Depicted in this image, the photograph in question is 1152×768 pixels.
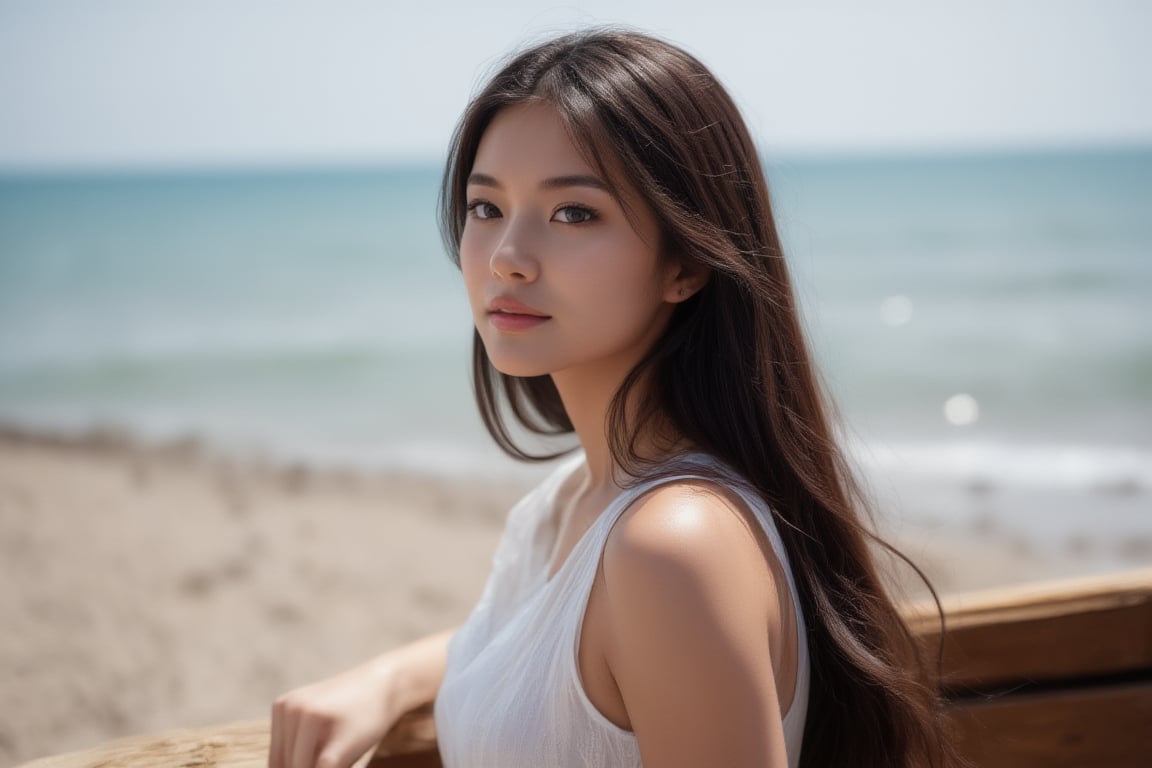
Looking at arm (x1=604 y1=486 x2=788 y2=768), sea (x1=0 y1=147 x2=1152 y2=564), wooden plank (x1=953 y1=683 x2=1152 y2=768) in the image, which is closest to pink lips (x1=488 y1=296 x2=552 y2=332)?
arm (x1=604 y1=486 x2=788 y2=768)

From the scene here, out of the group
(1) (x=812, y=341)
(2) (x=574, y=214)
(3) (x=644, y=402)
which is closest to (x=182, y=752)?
(3) (x=644, y=402)

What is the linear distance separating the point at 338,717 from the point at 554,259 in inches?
31.2

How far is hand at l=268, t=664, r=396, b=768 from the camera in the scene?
164cm

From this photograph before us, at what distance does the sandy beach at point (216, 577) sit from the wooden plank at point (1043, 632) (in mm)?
3979

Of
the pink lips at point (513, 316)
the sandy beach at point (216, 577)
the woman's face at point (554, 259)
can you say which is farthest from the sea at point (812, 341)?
the sandy beach at point (216, 577)

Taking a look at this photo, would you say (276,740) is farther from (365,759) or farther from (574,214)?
(574,214)

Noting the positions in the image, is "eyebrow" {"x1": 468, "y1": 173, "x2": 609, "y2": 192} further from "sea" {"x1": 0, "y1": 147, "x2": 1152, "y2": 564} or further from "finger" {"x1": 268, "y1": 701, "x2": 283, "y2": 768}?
"finger" {"x1": 268, "y1": 701, "x2": 283, "y2": 768}

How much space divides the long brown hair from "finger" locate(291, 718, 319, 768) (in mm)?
639

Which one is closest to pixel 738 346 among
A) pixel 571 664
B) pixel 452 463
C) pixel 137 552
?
pixel 571 664

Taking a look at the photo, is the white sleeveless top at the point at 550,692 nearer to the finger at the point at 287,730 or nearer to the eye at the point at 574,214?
the finger at the point at 287,730

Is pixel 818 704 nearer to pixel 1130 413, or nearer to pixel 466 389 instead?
pixel 1130 413

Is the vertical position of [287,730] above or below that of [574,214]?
below

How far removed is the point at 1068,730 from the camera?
1.88 m

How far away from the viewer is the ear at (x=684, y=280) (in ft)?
5.54
